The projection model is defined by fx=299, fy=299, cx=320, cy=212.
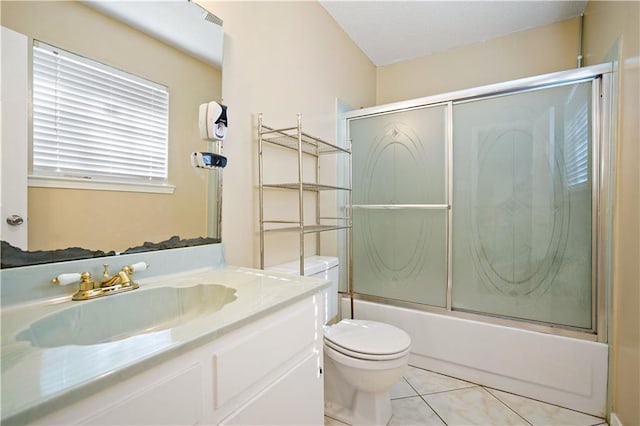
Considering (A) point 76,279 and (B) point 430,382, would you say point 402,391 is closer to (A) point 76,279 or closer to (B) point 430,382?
(B) point 430,382

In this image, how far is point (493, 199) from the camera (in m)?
1.99

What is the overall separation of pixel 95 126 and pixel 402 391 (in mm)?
1987

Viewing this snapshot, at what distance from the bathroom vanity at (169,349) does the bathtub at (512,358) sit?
1233 mm

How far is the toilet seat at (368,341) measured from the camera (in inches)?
53.2

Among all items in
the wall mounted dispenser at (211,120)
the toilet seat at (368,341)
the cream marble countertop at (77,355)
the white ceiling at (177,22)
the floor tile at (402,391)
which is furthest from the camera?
the floor tile at (402,391)

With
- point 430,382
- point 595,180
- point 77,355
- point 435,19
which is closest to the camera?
point 77,355

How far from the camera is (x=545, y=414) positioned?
5.22 ft

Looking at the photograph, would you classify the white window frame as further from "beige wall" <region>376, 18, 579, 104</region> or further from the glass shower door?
"beige wall" <region>376, 18, 579, 104</region>

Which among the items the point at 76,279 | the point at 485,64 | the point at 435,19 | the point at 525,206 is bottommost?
the point at 76,279

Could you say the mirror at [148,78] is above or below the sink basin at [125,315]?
above

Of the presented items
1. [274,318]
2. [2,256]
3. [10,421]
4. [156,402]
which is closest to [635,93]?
[274,318]

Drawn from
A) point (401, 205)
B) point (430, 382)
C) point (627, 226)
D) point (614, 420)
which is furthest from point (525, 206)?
point (430, 382)

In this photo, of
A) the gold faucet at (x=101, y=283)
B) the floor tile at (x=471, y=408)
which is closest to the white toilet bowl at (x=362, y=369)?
the floor tile at (x=471, y=408)

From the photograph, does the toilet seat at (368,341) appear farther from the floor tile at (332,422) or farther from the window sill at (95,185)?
the window sill at (95,185)
